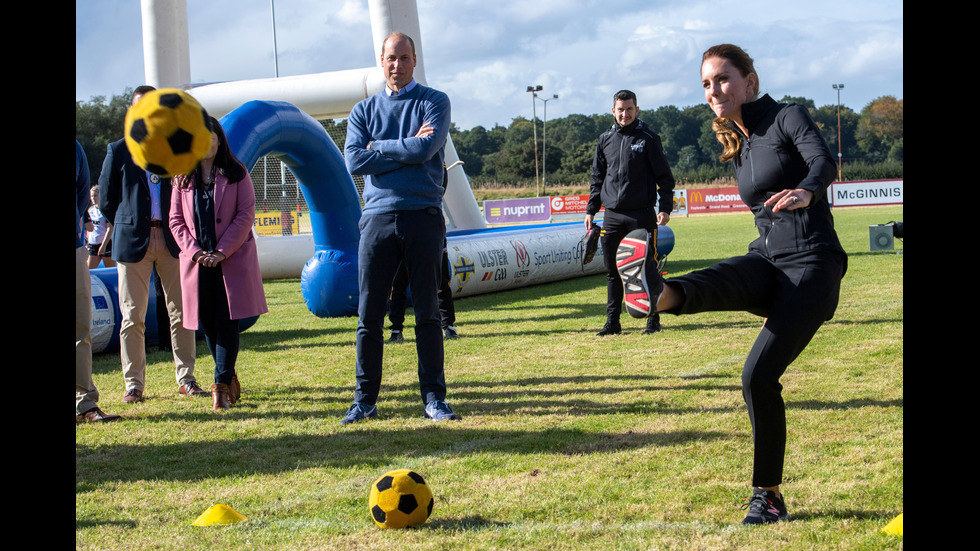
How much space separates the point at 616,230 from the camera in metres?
7.95

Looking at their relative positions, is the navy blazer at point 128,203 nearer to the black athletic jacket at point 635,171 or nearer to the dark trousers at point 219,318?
the dark trousers at point 219,318

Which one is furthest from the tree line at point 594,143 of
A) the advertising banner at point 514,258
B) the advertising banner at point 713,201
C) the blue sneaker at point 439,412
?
the blue sneaker at point 439,412

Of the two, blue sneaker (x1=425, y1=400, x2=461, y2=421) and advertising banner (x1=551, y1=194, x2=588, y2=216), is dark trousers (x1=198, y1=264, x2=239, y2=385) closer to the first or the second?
blue sneaker (x1=425, y1=400, x2=461, y2=421)

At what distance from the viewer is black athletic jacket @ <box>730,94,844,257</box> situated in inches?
124

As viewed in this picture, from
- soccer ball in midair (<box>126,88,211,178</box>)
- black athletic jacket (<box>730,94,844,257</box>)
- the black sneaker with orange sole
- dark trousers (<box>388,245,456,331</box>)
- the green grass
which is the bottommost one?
the green grass

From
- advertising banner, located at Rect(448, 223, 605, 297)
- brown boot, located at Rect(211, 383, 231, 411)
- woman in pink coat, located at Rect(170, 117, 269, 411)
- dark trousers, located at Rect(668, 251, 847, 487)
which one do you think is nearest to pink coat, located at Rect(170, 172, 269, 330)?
woman in pink coat, located at Rect(170, 117, 269, 411)

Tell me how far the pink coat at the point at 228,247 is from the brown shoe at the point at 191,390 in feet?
2.19

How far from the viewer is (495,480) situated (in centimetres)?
378

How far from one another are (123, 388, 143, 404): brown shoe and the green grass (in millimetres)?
85

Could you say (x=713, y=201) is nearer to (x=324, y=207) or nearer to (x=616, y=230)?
(x=324, y=207)

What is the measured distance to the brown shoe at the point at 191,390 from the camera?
608 cm

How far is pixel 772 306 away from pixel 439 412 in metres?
2.31

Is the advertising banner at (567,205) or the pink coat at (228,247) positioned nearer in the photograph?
the pink coat at (228,247)

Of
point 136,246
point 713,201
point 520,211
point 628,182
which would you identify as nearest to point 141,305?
point 136,246
